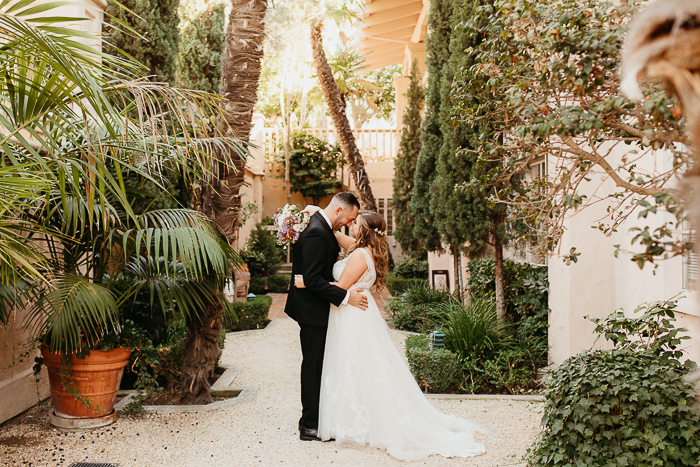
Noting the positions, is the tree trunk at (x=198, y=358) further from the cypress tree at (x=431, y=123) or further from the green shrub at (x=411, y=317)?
the cypress tree at (x=431, y=123)

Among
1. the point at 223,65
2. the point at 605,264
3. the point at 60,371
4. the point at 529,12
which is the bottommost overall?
the point at 60,371

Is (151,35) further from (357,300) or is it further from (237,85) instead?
(357,300)

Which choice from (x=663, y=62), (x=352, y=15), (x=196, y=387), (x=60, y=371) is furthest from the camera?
(x=352, y=15)

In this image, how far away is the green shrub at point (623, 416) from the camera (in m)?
2.92

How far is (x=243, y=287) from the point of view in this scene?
1258 centimetres

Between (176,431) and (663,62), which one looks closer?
(663,62)

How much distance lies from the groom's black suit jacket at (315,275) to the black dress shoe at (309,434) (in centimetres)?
90

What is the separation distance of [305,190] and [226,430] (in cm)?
1491

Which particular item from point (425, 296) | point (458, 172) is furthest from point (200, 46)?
point (425, 296)

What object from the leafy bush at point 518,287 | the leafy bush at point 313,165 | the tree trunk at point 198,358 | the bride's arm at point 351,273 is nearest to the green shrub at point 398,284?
the leafy bush at point 518,287

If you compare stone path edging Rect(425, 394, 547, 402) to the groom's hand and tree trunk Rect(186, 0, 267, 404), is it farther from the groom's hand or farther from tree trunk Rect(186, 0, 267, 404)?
tree trunk Rect(186, 0, 267, 404)

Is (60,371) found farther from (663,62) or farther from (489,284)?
(489,284)

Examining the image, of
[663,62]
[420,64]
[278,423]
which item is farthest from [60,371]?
[420,64]

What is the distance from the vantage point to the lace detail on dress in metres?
4.65
